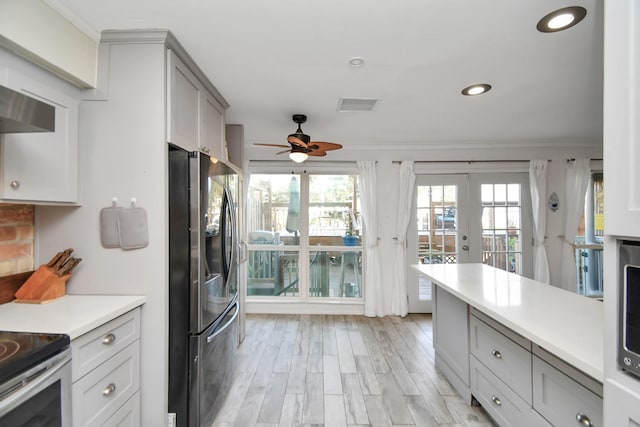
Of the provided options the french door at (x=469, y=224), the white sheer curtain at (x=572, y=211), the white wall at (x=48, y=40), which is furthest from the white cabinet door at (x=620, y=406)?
the white sheer curtain at (x=572, y=211)

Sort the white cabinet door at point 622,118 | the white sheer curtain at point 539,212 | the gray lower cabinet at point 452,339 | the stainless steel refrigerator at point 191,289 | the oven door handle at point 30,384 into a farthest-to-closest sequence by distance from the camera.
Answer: the white sheer curtain at point 539,212 → the gray lower cabinet at point 452,339 → the stainless steel refrigerator at point 191,289 → the oven door handle at point 30,384 → the white cabinet door at point 622,118

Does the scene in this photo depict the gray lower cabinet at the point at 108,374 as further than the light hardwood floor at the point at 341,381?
No

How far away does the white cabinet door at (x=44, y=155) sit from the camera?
1259 millimetres

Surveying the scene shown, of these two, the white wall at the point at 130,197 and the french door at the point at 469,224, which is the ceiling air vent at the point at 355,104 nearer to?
the white wall at the point at 130,197

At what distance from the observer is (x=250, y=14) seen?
4.83 ft

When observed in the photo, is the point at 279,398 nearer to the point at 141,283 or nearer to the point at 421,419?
the point at 421,419

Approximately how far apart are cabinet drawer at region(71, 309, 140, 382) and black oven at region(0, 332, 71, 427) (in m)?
0.08

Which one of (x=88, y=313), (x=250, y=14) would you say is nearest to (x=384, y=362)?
(x=88, y=313)

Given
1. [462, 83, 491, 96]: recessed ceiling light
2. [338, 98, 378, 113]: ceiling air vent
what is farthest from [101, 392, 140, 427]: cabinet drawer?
[462, 83, 491, 96]: recessed ceiling light

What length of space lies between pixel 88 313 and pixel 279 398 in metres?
1.51

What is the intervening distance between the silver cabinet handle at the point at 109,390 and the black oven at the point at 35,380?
23 cm

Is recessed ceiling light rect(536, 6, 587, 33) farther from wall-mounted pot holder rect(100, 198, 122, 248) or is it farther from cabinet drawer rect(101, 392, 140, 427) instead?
cabinet drawer rect(101, 392, 140, 427)

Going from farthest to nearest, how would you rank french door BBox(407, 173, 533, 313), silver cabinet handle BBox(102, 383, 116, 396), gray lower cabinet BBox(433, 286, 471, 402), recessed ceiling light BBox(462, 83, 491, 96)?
french door BBox(407, 173, 533, 313) < recessed ceiling light BBox(462, 83, 491, 96) < gray lower cabinet BBox(433, 286, 471, 402) < silver cabinet handle BBox(102, 383, 116, 396)

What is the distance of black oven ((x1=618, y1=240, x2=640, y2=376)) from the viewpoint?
774 mm
